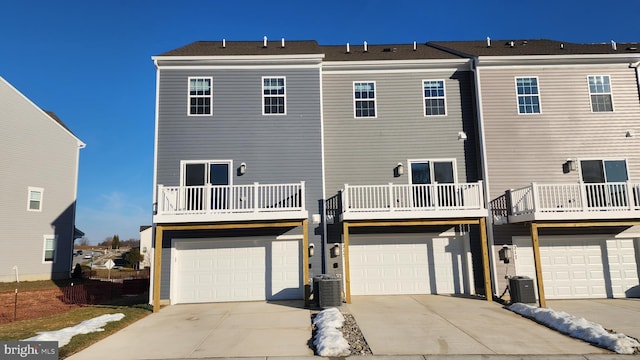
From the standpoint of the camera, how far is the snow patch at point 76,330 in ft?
A: 25.6

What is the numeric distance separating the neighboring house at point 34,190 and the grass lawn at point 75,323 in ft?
28.7

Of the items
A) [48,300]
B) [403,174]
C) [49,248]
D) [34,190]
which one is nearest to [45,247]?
[49,248]

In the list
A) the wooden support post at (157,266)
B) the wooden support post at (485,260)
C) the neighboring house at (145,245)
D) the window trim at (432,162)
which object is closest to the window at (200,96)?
the wooden support post at (157,266)

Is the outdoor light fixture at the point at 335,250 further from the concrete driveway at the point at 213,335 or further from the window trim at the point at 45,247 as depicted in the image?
the window trim at the point at 45,247

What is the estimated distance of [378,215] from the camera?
11820 millimetres

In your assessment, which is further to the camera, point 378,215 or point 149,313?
point 378,215

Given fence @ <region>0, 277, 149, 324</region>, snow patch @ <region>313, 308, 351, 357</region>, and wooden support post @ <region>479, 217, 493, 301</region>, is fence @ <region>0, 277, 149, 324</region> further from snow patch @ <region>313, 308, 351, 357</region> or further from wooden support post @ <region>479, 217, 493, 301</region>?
wooden support post @ <region>479, 217, 493, 301</region>

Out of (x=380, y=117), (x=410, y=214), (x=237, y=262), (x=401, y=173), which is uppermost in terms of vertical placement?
(x=380, y=117)

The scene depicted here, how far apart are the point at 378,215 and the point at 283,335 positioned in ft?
16.4

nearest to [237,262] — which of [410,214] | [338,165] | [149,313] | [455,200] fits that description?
[149,313]

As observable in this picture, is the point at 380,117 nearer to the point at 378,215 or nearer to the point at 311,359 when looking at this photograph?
the point at 378,215

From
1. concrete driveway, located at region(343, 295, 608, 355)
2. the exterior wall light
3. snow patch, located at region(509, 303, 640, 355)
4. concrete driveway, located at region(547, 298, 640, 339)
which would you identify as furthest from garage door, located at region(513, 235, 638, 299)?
the exterior wall light

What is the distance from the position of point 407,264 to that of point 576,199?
5705mm

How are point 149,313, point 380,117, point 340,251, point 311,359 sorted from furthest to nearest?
point 380,117, point 340,251, point 149,313, point 311,359
